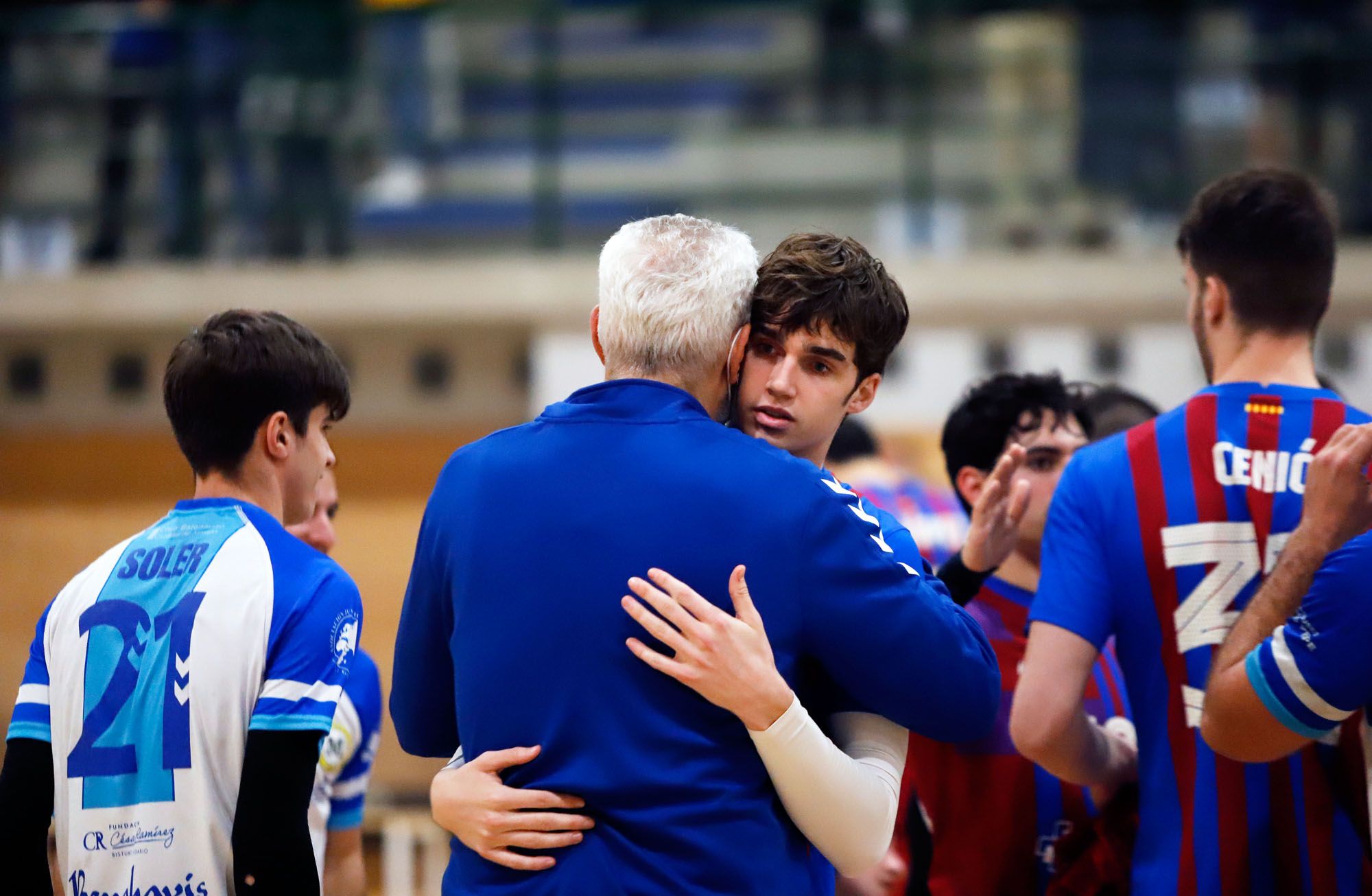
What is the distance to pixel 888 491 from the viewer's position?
371cm

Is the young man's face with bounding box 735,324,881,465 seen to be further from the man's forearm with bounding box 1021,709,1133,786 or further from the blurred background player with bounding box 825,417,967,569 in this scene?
the blurred background player with bounding box 825,417,967,569

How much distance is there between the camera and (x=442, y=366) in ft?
28.4

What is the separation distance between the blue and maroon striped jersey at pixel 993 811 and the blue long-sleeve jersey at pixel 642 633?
816mm

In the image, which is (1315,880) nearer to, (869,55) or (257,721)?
(257,721)

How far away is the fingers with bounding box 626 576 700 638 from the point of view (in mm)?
1445

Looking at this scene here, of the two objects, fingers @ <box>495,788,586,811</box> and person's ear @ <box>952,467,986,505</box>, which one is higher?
person's ear @ <box>952,467,986,505</box>

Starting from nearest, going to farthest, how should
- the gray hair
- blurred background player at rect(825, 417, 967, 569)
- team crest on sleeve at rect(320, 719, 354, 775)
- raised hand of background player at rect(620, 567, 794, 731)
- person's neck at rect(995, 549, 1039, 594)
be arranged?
raised hand of background player at rect(620, 567, 794, 731), the gray hair, team crest on sleeve at rect(320, 719, 354, 775), person's neck at rect(995, 549, 1039, 594), blurred background player at rect(825, 417, 967, 569)

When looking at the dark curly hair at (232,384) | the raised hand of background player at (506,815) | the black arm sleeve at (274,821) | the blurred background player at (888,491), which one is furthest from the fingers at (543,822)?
the blurred background player at (888,491)

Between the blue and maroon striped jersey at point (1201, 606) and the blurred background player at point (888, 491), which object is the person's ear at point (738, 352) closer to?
the blue and maroon striped jersey at point (1201, 606)

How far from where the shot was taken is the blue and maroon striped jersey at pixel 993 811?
228 cm

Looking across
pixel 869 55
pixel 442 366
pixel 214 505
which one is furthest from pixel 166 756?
pixel 869 55

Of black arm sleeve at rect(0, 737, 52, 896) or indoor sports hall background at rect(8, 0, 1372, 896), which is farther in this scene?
indoor sports hall background at rect(8, 0, 1372, 896)

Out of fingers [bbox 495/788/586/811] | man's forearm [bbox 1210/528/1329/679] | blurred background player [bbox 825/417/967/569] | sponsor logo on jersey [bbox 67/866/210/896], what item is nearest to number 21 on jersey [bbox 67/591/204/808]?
sponsor logo on jersey [bbox 67/866/210/896]

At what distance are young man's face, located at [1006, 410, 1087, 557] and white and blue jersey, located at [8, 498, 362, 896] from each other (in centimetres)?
135
